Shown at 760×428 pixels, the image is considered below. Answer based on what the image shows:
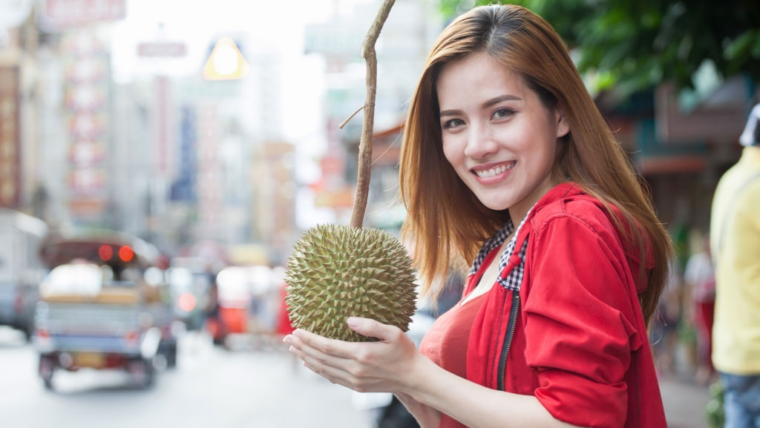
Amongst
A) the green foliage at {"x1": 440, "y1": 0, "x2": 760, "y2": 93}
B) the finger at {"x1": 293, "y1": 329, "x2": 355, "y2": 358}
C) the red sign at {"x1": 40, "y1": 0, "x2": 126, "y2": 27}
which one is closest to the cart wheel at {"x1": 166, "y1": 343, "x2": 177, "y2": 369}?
the red sign at {"x1": 40, "y1": 0, "x2": 126, "y2": 27}

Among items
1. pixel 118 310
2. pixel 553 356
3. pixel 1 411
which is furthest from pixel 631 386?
pixel 118 310

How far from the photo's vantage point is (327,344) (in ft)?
→ 4.40

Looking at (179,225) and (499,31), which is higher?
(499,31)

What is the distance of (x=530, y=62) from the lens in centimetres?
149

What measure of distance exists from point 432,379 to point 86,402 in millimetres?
8704

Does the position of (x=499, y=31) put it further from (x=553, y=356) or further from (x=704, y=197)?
(x=704, y=197)

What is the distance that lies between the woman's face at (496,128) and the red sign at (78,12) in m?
9.49

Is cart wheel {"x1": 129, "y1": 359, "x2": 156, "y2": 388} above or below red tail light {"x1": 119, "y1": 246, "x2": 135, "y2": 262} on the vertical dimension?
below

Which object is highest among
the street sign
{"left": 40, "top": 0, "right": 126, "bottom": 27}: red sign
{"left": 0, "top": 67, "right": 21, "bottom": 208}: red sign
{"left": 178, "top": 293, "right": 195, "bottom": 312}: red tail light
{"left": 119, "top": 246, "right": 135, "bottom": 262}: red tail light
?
{"left": 40, "top": 0, "right": 126, "bottom": 27}: red sign

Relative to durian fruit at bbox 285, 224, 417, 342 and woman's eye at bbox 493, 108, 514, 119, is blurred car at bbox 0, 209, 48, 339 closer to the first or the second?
durian fruit at bbox 285, 224, 417, 342

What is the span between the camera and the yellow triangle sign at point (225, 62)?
380 inches

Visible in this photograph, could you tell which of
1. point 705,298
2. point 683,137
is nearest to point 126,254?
point 705,298

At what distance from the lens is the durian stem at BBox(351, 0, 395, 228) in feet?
4.75

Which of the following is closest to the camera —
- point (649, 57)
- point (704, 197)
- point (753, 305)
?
point (753, 305)
